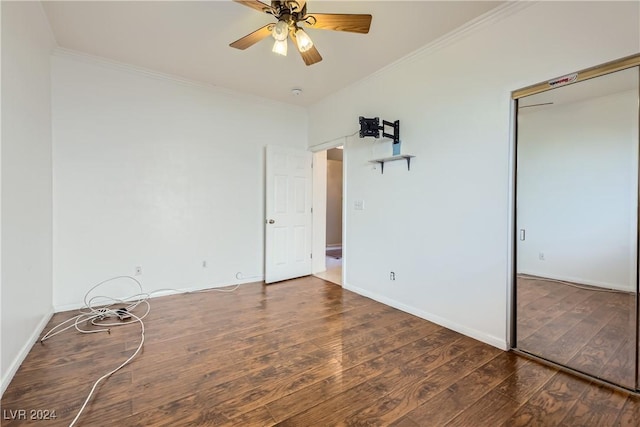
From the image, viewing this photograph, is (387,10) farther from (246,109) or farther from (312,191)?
(312,191)

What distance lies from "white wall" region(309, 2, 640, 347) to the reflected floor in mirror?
22cm

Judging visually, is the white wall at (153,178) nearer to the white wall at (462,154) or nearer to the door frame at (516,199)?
the white wall at (462,154)

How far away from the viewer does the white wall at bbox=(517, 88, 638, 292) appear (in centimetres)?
192

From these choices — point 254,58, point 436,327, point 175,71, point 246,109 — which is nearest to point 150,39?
point 175,71

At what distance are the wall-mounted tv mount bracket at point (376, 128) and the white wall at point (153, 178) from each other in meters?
1.83

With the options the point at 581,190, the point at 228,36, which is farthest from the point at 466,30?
the point at 228,36

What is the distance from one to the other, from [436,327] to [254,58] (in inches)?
134

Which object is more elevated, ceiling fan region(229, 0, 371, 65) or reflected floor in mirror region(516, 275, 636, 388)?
ceiling fan region(229, 0, 371, 65)

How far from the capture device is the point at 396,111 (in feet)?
→ 11.0

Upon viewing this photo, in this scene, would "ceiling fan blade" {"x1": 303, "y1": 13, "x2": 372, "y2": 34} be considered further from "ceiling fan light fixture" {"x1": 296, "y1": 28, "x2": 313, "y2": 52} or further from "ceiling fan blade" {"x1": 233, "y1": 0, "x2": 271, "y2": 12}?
"ceiling fan blade" {"x1": 233, "y1": 0, "x2": 271, "y2": 12}

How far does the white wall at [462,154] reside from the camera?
209 centimetres

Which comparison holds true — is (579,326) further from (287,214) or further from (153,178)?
(153,178)

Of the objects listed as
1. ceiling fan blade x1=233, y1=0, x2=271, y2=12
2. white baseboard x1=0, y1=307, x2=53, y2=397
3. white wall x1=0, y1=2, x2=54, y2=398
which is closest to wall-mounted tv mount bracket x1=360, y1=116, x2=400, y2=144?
ceiling fan blade x1=233, y1=0, x2=271, y2=12

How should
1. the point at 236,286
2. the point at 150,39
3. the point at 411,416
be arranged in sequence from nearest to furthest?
the point at 411,416
the point at 150,39
the point at 236,286
